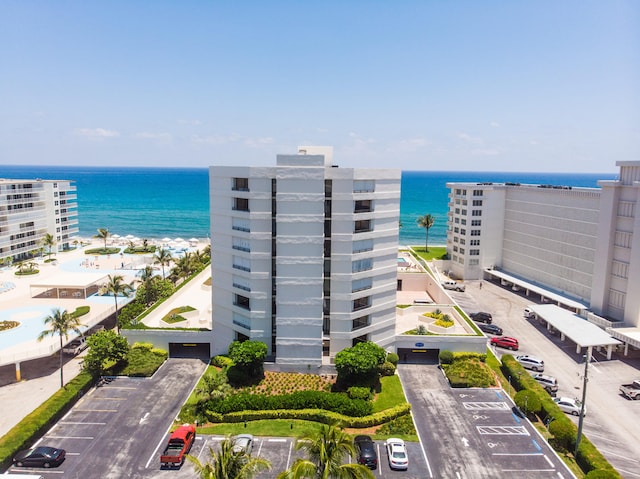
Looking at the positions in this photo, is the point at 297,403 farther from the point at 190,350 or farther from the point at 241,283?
the point at 190,350

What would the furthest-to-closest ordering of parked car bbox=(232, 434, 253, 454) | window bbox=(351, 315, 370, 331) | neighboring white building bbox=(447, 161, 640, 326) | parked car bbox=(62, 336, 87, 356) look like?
1. neighboring white building bbox=(447, 161, 640, 326)
2. parked car bbox=(62, 336, 87, 356)
3. window bbox=(351, 315, 370, 331)
4. parked car bbox=(232, 434, 253, 454)

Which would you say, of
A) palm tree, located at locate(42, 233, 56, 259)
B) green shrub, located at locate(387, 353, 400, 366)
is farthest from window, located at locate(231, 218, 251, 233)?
palm tree, located at locate(42, 233, 56, 259)

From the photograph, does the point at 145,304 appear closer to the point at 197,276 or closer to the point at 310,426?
the point at 197,276

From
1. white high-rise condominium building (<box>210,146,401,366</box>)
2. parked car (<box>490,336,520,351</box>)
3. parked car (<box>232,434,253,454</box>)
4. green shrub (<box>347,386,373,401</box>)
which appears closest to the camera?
parked car (<box>232,434,253,454</box>)

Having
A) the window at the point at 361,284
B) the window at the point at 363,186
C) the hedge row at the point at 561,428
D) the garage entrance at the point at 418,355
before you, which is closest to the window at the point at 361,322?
the window at the point at 361,284

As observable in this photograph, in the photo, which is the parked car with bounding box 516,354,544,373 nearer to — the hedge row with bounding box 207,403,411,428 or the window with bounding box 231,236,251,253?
the hedge row with bounding box 207,403,411,428

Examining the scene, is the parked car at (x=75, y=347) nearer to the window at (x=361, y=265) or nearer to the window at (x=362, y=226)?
the window at (x=361, y=265)
